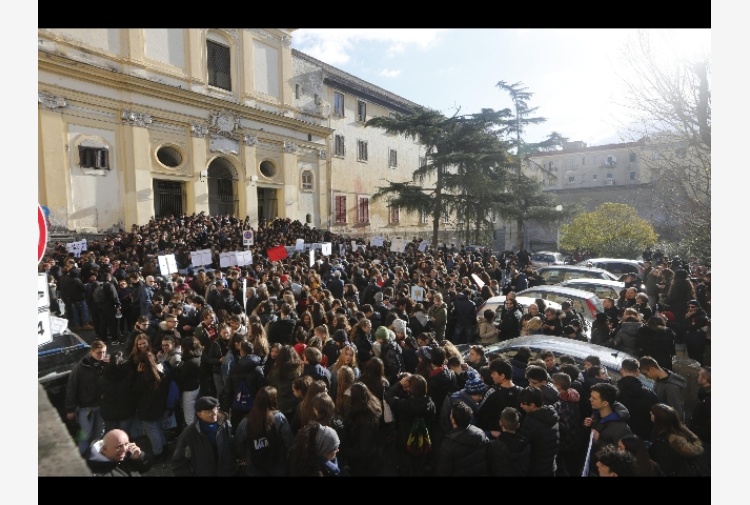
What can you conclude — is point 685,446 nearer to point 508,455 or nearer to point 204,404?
point 508,455

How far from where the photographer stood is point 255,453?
3.93 meters

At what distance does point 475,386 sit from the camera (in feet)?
15.0

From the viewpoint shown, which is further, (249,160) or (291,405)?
(249,160)

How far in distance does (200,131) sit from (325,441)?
2064 cm

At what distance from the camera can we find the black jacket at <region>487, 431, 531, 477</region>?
3.63m

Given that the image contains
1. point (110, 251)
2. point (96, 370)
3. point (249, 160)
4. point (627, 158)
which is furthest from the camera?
point (627, 158)

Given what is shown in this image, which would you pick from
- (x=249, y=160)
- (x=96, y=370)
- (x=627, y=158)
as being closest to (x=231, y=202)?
(x=249, y=160)

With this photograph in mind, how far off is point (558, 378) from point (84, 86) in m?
19.9

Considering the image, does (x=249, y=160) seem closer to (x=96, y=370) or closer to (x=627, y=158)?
(x=96, y=370)

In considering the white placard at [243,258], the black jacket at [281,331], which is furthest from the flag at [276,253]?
the black jacket at [281,331]

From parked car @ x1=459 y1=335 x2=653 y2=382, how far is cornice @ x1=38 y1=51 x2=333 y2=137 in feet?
60.1

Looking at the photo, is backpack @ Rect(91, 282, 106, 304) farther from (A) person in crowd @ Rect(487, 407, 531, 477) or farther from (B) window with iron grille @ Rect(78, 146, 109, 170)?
(B) window with iron grille @ Rect(78, 146, 109, 170)
